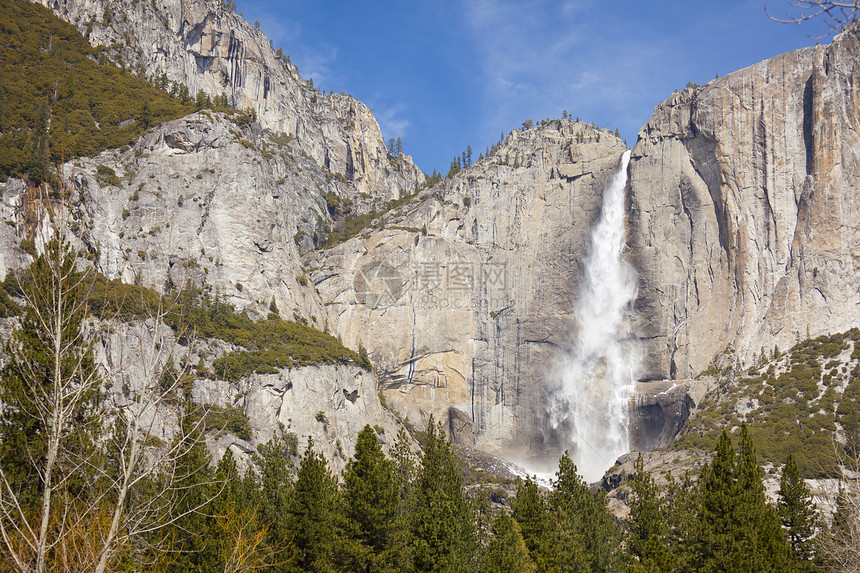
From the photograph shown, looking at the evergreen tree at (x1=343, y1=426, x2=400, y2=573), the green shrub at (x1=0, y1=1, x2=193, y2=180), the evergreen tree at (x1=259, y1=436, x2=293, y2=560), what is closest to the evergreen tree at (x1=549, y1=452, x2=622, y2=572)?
the evergreen tree at (x1=343, y1=426, x2=400, y2=573)

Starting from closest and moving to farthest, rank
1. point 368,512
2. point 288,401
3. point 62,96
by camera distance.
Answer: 1. point 368,512
2. point 288,401
3. point 62,96

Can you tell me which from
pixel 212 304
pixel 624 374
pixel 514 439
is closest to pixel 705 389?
pixel 624 374

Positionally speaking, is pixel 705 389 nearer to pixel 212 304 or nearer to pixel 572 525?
pixel 572 525

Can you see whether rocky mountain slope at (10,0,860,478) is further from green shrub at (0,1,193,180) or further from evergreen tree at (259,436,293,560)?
evergreen tree at (259,436,293,560)

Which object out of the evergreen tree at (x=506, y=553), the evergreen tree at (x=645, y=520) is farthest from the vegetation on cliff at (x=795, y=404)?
the evergreen tree at (x=506, y=553)

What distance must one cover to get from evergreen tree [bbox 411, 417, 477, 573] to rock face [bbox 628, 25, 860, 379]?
57220 millimetres

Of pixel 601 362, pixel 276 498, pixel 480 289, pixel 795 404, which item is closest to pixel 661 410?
pixel 601 362

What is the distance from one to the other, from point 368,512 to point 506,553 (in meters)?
6.71

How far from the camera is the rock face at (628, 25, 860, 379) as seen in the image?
8438 centimetres

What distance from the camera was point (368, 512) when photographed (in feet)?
110

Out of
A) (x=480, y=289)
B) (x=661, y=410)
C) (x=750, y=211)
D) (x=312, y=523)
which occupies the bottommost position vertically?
(x=312, y=523)

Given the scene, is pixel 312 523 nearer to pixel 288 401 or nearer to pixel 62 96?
pixel 288 401

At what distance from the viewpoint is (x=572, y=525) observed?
128ft

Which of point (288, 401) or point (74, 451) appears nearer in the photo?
point (74, 451)
